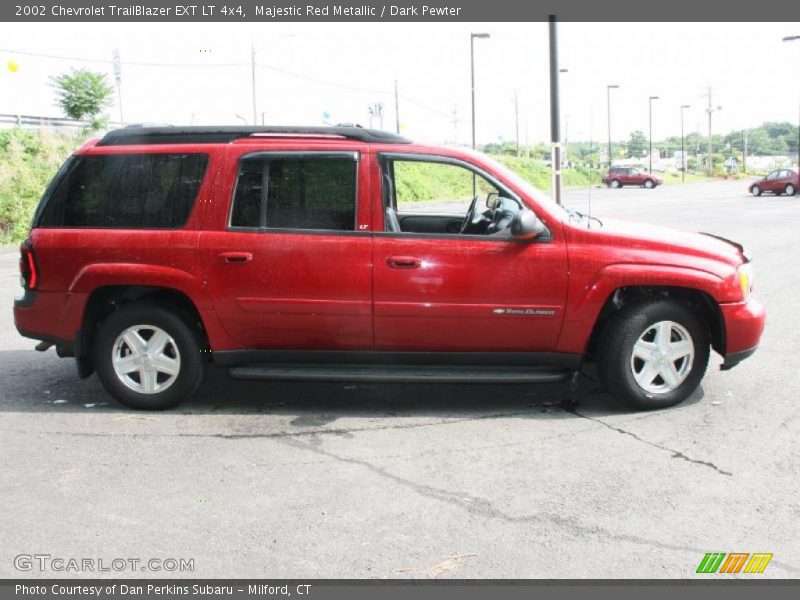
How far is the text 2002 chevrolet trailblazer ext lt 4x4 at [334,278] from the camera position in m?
5.49

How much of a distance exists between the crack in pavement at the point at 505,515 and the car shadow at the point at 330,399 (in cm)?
109

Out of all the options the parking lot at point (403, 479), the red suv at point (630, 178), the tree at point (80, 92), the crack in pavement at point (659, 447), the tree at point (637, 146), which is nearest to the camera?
the parking lot at point (403, 479)

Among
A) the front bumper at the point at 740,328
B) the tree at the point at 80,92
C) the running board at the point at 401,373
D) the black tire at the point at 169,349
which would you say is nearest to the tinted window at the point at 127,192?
the black tire at the point at 169,349

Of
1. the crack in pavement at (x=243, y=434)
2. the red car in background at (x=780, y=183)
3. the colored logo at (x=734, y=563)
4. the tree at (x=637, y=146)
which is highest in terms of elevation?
the tree at (x=637, y=146)

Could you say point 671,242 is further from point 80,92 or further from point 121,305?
point 80,92

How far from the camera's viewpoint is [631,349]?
557cm

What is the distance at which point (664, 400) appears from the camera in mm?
5672

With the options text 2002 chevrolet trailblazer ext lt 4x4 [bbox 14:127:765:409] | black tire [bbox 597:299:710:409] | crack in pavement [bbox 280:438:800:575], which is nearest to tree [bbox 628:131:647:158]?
black tire [bbox 597:299:710:409]

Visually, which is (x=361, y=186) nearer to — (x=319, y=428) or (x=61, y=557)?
(x=319, y=428)

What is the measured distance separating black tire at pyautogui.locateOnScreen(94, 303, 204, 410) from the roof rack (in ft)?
3.83

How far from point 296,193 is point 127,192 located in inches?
47.2

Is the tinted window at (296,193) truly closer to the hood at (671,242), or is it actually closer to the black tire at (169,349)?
the black tire at (169,349)

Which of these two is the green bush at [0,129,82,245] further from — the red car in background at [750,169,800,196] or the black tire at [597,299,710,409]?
the red car in background at [750,169,800,196]

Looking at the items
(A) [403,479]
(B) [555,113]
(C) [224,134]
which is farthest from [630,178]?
(A) [403,479]
